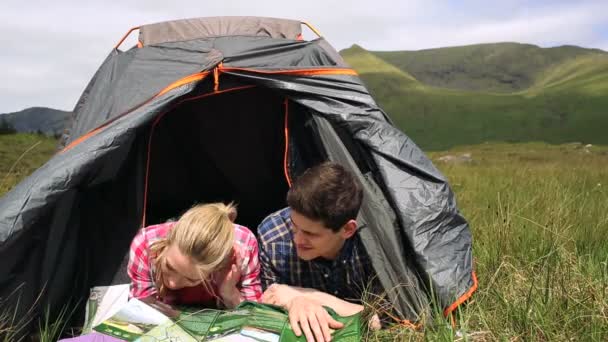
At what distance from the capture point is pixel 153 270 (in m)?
2.65

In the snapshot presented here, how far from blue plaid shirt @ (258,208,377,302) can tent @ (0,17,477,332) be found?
0.14 metres

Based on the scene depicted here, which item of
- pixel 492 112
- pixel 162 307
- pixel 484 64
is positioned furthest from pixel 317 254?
pixel 484 64

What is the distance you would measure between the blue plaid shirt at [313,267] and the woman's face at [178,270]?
0.50m

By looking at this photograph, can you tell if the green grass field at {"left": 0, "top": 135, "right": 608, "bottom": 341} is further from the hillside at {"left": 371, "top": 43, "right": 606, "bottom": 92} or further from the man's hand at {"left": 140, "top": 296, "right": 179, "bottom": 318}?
the hillside at {"left": 371, "top": 43, "right": 606, "bottom": 92}

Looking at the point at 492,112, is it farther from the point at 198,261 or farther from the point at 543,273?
the point at 198,261

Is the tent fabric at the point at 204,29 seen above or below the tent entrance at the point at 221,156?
above

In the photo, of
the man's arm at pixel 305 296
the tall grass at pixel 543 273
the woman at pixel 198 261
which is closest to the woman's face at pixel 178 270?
the woman at pixel 198 261

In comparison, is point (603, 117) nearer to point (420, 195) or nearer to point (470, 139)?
point (470, 139)

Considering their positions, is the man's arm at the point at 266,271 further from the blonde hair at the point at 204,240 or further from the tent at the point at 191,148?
the tent at the point at 191,148

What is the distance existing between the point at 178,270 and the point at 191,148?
68.1 inches

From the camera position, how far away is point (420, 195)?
2.75 meters

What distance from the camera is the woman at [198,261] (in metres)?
2.35

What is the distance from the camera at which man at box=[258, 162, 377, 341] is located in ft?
7.65

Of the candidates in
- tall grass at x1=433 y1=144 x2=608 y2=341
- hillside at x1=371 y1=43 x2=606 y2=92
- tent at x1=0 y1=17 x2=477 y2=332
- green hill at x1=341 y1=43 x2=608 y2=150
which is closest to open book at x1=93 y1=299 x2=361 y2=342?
tent at x1=0 y1=17 x2=477 y2=332
